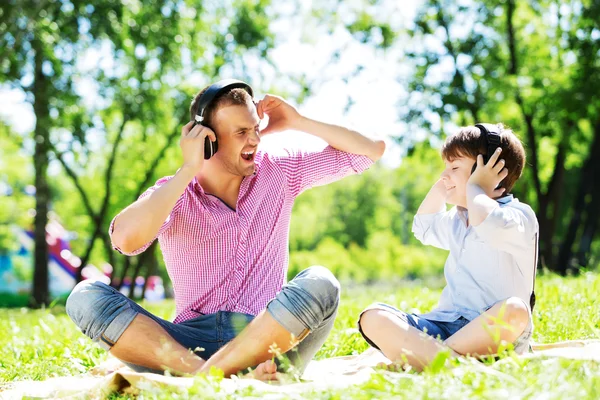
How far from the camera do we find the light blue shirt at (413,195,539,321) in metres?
3.02

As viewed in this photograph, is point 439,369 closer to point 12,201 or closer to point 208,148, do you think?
point 208,148

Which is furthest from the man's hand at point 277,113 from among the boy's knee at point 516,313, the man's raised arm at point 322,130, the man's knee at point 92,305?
the boy's knee at point 516,313

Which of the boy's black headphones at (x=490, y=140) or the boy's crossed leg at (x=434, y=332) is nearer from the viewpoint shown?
the boy's crossed leg at (x=434, y=332)

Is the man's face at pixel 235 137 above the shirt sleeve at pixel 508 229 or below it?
above

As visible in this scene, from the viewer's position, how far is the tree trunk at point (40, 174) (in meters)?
14.0

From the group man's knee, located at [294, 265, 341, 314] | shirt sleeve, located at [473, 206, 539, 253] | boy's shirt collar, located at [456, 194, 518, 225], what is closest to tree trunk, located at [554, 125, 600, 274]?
boy's shirt collar, located at [456, 194, 518, 225]

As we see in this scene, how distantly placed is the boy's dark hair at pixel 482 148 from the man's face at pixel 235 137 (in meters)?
0.94

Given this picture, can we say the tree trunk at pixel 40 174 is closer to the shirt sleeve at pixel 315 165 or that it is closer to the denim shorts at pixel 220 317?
the shirt sleeve at pixel 315 165

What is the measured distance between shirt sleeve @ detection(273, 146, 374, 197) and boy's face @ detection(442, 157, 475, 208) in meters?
0.51

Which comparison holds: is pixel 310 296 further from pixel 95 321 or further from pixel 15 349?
pixel 15 349

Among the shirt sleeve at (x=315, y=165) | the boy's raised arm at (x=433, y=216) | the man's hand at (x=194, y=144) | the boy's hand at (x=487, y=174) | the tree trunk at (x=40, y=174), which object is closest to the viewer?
the boy's hand at (x=487, y=174)

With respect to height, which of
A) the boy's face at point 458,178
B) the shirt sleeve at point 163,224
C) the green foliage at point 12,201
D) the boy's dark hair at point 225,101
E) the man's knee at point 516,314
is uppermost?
the boy's dark hair at point 225,101

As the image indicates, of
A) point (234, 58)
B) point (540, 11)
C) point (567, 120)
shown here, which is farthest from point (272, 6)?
point (567, 120)

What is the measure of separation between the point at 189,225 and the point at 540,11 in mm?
14310
